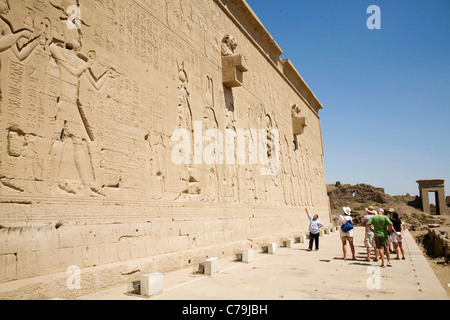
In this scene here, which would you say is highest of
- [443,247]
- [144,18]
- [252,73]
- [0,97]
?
[252,73]

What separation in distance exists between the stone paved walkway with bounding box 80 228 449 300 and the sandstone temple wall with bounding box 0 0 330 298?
724 millimetres

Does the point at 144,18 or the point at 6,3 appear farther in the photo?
the point at 144,18

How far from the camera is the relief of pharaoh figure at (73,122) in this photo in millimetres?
4383

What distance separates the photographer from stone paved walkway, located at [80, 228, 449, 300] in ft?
13.8

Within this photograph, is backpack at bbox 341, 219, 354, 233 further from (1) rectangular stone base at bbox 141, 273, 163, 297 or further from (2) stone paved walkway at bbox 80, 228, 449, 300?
(1) rectangular stone base at bbox 141, 273, 163, 297

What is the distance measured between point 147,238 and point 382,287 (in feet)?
12.1

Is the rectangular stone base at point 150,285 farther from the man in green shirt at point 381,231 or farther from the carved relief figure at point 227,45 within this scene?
the carved relief figure at point 227,45

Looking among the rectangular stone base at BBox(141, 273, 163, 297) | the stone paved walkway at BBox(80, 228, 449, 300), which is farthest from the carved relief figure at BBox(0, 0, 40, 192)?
the rectangular stone base at BBox(141, 273, 163, 297)

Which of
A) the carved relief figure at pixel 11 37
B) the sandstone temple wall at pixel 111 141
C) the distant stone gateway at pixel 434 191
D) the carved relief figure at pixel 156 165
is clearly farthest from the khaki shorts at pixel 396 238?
the distant stone gateway at pixel 434 191

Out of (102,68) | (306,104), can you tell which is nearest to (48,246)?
(102,68)

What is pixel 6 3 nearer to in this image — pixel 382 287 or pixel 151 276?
pixel 151 276

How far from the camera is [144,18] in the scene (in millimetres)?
6297

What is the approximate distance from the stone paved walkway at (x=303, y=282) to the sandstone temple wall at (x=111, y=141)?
0.72 meters

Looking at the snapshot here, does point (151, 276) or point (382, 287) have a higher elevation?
point (151, 276)
